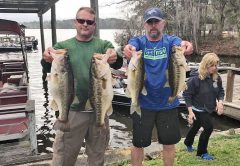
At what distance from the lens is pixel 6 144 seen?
328 inches

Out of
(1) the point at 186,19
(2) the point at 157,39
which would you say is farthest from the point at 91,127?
(1) the point at 186,19

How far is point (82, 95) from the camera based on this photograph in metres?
3.92

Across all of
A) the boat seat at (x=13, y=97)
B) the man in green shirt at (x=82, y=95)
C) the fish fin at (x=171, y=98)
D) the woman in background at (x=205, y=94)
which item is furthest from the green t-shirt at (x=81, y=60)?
the boat seat at (x=13, y=97)

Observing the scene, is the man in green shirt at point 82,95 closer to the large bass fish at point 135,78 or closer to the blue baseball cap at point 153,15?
the large bass fish at point 135,78

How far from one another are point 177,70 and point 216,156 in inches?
106

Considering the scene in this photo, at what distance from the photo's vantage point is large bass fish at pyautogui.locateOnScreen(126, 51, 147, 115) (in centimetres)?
380

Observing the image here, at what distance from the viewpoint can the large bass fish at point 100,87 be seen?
3.57 meters

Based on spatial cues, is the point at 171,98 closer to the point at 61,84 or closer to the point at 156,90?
the point at 156,90

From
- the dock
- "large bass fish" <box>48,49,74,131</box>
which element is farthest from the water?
"large bass fish" <box>48,49,74,131</box>

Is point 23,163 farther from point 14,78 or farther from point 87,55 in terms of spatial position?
point 14,78

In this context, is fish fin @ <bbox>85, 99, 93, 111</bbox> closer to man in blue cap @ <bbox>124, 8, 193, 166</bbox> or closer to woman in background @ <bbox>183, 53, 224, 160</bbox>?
man in blue cap @ <bbox>124, 8, 193, 166</bbox>

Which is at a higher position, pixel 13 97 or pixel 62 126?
pixel 62 126

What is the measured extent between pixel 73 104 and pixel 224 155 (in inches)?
130

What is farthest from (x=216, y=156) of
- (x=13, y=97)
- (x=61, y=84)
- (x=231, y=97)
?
(x=231, y=97)
